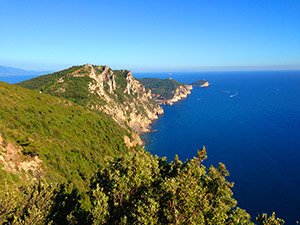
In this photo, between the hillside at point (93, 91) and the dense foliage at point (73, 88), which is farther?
the hillside at point (93, 91)

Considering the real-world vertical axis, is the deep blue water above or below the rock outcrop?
below

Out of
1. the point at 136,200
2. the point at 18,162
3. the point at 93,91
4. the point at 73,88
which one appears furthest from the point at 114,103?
the point at 136,200

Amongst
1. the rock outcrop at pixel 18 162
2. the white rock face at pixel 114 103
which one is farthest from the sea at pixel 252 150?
the rock outcrop at pixel 18 162

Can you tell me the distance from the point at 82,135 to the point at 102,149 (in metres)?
8.12

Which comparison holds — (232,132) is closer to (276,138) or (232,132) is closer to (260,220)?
(276,138)

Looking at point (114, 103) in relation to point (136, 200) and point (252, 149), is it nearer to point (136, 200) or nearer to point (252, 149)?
point (252, 149)

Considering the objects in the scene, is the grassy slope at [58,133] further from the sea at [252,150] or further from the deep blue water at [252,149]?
the deep blue water at [252,149]

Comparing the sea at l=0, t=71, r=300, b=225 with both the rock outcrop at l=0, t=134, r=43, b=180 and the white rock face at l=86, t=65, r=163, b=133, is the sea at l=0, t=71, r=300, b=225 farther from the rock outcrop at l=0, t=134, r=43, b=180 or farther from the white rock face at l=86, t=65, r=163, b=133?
the rock outcrop at l=0, t=134, r=43, b=180

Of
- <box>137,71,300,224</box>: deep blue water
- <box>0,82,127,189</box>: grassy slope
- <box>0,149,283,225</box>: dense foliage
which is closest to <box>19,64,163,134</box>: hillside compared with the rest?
<box>137,71,300,224</box>: deep blue water

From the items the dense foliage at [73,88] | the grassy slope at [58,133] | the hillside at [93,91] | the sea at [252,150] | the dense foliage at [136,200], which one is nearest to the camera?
the dense foliage at [136,200]

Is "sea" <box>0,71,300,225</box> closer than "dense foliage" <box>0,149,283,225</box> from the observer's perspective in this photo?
No

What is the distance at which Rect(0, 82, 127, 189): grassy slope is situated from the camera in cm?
5436

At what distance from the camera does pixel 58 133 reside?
77062 mm

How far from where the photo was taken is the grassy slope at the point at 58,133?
5436 centimetres
